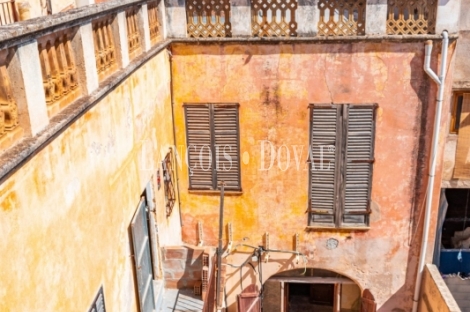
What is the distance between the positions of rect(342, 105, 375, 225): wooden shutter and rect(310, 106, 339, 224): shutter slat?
21cm

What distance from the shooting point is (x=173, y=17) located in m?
8.55

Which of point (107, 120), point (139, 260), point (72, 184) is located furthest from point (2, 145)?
point (139, 260)

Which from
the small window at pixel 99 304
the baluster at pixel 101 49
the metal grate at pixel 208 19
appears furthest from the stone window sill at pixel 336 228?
the baluster at pixel 101 49

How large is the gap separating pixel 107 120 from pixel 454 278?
8493 millimetres

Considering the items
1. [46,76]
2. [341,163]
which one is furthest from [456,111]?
[46,76]

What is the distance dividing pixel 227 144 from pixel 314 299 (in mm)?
6134

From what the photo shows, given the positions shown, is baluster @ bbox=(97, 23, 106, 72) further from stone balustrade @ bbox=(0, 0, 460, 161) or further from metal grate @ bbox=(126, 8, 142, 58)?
metal grate @ bbox=(126, 8, 142, 58)

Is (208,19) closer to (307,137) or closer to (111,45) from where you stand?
(307,137)

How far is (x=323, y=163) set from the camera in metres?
9.12

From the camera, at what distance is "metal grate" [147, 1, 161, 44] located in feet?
25.8

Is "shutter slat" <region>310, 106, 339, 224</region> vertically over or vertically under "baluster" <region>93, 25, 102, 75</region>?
under

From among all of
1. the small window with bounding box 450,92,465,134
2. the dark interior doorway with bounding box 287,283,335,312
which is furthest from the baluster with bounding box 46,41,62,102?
the dark interior doorway with bounding box 287,283,335,312

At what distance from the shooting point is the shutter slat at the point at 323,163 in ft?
29.0

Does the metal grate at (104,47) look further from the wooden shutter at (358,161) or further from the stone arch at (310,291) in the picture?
the stone arch at (310,291)
